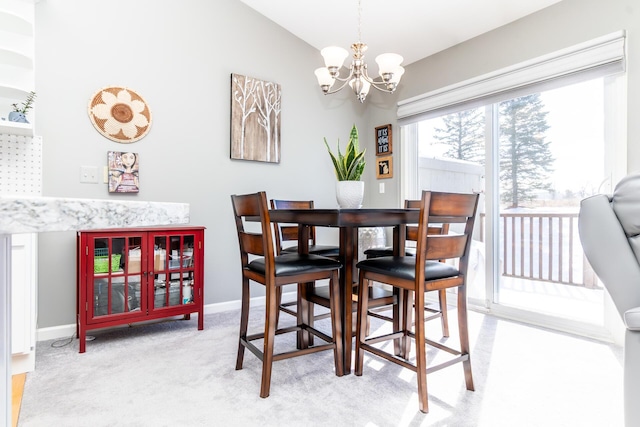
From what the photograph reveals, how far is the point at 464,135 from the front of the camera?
10.3ft

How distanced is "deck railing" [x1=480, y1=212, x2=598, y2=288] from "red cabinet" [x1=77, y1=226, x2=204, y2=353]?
2404mm

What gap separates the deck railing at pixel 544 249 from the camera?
256 centimetres

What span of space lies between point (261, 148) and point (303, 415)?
7.30ft

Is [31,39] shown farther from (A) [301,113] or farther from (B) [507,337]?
(B) [507,337]

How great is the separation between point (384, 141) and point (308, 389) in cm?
267

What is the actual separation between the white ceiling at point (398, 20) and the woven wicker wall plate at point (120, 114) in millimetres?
1316

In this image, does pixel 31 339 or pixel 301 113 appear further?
pixel 301 113

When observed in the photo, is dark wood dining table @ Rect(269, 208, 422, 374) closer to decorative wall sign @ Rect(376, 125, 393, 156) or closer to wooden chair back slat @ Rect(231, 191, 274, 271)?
wooden chair back slat @ Rect(231, 191, 274, 271)

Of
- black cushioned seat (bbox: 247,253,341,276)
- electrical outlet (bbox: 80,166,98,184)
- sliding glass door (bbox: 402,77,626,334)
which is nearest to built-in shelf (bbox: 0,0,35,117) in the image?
electrical outlet (bbox: 80,166,98,184)

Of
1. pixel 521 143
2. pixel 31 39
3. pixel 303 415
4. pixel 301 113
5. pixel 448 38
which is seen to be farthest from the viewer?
pixel 301 113

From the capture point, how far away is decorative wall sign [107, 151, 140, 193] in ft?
8.17

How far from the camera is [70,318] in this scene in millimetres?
2393

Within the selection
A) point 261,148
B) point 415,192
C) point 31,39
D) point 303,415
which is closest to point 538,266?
point 415,192

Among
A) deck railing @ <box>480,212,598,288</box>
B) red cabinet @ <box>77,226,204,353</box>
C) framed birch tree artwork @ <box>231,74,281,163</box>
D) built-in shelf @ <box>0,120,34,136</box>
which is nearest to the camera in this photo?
built-in shelf @ <box>0,120,34,136</box>
